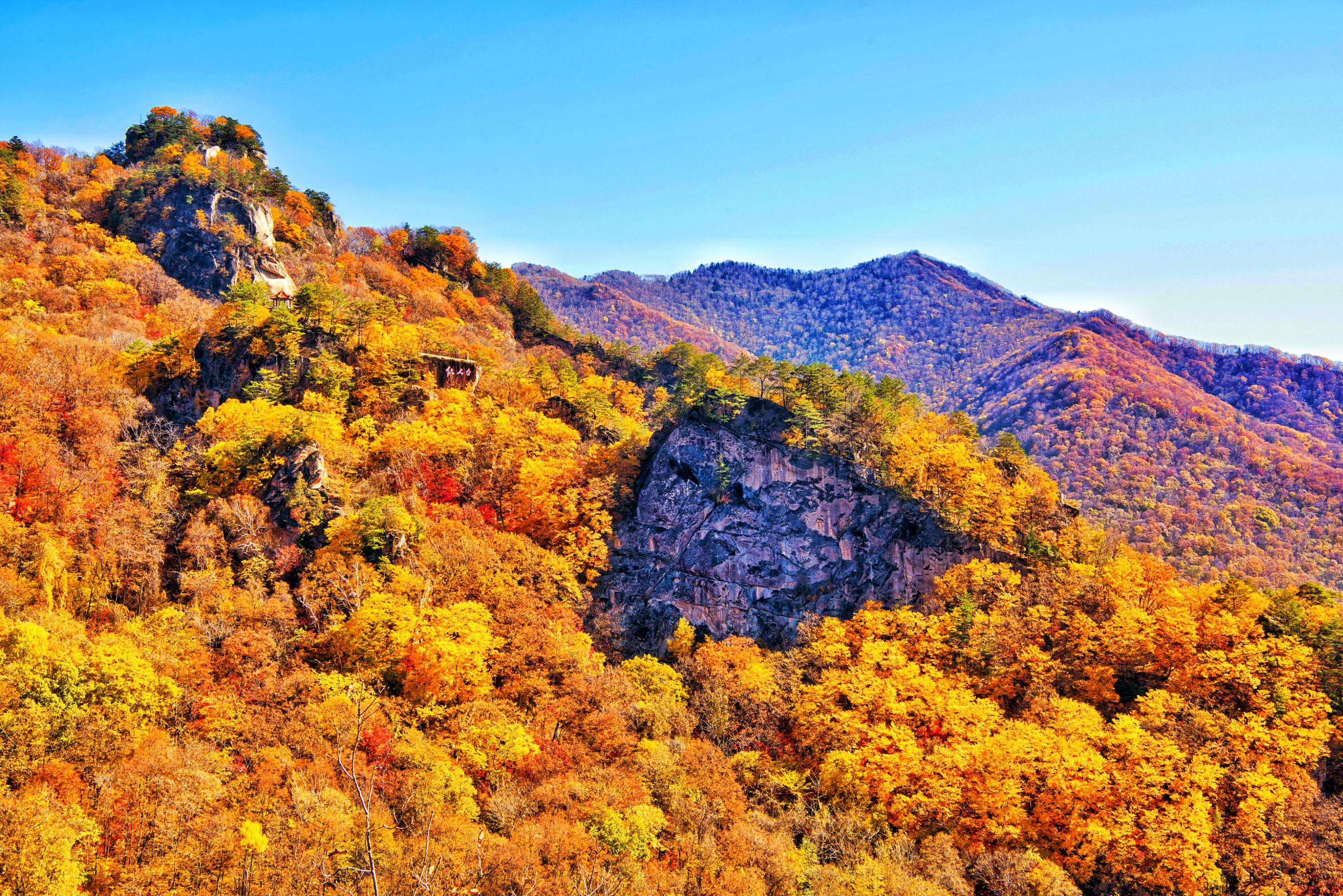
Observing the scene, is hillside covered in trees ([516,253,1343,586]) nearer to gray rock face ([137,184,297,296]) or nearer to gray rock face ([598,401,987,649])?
gray rock face ([598,401,987,649])

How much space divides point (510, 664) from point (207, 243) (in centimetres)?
6019

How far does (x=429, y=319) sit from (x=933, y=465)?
52.6 metres

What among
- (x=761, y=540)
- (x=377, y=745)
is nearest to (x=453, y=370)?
(x=761, y=540)

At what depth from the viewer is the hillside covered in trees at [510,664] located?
82.3 ft

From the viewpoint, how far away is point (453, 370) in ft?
201

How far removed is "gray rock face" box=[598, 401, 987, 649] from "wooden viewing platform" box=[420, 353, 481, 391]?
19898 mm

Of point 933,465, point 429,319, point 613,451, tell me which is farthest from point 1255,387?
point 429,319

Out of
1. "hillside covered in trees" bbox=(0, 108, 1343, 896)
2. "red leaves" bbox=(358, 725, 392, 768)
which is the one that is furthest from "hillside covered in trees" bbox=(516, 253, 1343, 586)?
"red leaves" bbox=(358, 725, 392, 768)

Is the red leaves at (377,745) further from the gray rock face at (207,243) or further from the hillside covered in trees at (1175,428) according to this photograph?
the hillside covered in trees at (1175,428)

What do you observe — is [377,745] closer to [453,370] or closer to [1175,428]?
[453,370]

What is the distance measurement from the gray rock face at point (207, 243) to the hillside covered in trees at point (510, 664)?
171 inches

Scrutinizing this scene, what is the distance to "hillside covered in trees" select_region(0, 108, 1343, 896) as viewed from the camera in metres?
25.1

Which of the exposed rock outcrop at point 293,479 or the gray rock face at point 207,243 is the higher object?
the gray rock face at point 207,243

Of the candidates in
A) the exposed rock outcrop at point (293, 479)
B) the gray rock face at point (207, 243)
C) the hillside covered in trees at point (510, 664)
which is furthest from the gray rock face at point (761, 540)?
the gray rock face at point (207, 243)
